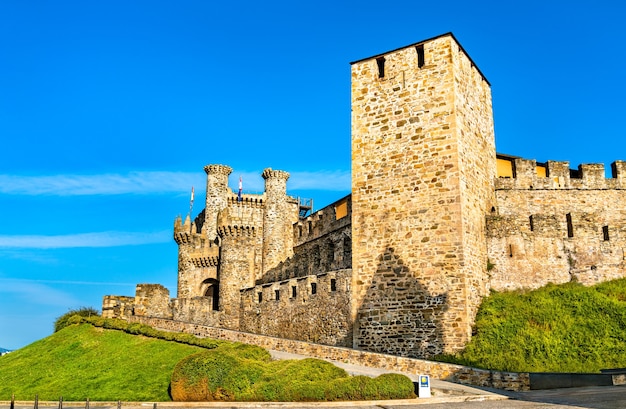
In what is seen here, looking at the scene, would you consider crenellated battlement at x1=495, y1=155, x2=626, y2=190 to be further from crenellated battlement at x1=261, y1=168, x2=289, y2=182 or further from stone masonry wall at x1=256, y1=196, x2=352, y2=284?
crenellated battlement at x1=261, y1=168, x2=289, y2=182

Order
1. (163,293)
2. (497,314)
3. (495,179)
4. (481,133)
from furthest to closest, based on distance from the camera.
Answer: (163,293)
(495,179)
(481,133)
(497,314)

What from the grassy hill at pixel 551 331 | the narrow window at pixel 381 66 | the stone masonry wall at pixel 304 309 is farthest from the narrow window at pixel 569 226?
the narrow window at pixel 381 66

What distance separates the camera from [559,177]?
79.2ft

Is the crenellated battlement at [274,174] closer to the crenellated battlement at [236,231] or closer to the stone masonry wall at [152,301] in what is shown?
the crenellated battlement at [236,231]

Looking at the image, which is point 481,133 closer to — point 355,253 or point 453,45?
point 453,45

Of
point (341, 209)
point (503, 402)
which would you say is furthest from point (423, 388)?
point (341, 209)

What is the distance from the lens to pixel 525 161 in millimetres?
24188

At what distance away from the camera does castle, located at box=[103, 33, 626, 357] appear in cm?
1916

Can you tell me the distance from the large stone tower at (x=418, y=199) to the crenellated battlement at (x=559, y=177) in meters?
2.51

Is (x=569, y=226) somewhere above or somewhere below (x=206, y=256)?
below

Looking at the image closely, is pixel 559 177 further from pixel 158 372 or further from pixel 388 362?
pixel 158 372

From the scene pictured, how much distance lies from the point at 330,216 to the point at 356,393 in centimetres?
2273

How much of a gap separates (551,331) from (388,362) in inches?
191

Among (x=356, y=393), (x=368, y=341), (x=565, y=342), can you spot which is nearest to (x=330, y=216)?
(x=368, y=341)
